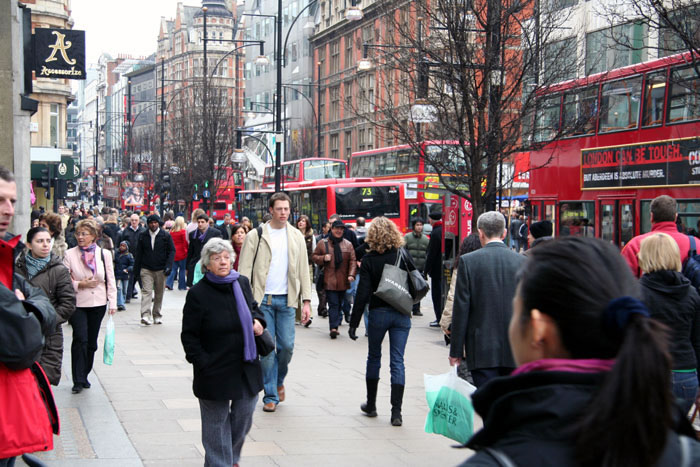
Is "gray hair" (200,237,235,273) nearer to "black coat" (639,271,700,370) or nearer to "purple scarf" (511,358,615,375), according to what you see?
"black coat" (639,271,700,370)

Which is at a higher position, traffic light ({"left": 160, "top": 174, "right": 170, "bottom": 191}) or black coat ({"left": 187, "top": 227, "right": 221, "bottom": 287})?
traffic light ({"left": 160, "top": 174, "right": 170, "bottom": 191})

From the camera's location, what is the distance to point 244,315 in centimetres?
565

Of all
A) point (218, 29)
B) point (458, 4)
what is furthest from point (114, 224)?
point (218, 29)

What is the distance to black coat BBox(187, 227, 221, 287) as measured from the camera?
19156 mm

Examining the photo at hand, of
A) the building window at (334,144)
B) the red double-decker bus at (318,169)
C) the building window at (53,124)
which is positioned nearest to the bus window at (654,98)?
the red double-decker bus at (318,169)

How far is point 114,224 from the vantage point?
21422mm

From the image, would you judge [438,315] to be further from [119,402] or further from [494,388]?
[494,388]

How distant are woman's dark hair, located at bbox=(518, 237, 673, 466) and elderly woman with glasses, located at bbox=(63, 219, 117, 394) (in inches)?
307

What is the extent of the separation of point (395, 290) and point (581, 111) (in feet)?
37.5

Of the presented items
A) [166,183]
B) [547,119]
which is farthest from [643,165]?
[166,183]

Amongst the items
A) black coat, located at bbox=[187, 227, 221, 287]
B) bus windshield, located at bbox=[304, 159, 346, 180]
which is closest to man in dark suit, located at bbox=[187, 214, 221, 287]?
black coat, located at bbox=[187, 227, 221, 287]

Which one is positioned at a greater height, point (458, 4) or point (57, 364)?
point (458, 4)

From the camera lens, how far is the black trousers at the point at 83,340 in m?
8.95

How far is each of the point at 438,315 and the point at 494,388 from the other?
13.5 m
